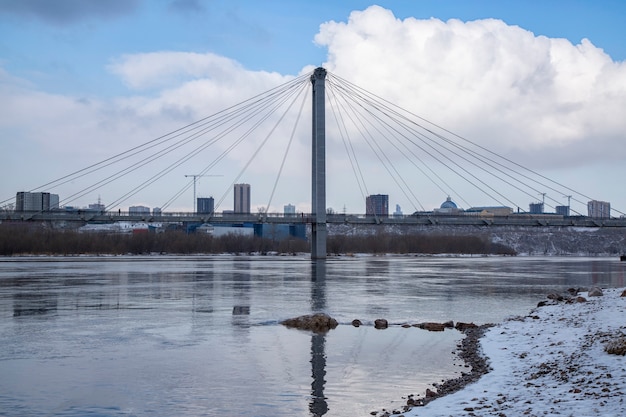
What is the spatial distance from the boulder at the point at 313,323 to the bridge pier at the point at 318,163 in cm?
6758

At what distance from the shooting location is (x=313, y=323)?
24500 millimetres

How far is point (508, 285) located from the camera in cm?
4731

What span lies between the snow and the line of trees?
127 meters

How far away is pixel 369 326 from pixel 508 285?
25307mm

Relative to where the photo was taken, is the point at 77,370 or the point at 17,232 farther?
the point at 17,232

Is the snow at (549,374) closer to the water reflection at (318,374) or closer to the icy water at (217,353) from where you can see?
the icy water at (217,353)

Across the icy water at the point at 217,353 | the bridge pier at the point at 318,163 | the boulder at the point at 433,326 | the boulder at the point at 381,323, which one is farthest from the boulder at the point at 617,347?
the bridge pier at the point at 318,163

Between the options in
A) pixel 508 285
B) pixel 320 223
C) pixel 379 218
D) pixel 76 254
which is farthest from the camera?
pixel 76 254

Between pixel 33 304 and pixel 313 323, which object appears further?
pixel 33 304

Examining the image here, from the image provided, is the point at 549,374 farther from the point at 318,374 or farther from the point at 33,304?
the point at 33,304

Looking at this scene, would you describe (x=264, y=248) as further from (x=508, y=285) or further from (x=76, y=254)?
(x=508, y=285)

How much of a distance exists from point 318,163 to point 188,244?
7229 cm

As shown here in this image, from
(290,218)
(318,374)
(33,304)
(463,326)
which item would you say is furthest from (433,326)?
(290,218)

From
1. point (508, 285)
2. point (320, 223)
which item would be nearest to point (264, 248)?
point (320, 223)
